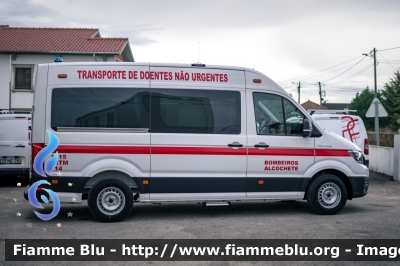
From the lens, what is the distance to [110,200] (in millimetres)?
9617

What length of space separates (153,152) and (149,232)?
155cm

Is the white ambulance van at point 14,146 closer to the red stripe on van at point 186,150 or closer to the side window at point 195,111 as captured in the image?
the red stripe on van at point 186,150

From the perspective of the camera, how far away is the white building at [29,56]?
117 ft

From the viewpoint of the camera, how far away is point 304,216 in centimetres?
1031

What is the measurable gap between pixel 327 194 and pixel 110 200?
12.7 feet

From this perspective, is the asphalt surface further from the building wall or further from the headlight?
the building wall

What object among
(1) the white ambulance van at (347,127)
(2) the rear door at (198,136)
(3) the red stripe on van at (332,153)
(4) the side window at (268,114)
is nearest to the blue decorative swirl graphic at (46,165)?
(2) the rear door at (198,136)

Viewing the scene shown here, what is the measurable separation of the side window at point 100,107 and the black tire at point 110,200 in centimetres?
99

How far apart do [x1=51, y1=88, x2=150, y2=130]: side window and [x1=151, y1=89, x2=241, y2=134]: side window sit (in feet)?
0.66

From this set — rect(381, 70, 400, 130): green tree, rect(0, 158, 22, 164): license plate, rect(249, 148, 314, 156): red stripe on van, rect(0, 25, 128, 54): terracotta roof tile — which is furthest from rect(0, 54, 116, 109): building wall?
rect(381, 70, 400, 130): green tree

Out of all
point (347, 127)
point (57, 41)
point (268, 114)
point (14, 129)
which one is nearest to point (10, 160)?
point (14, 129)

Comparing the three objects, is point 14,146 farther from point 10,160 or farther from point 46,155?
point 46,155

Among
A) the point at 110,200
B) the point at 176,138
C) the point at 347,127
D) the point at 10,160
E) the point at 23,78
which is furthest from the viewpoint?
the point at 23,78

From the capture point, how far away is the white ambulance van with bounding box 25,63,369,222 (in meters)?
9.53
